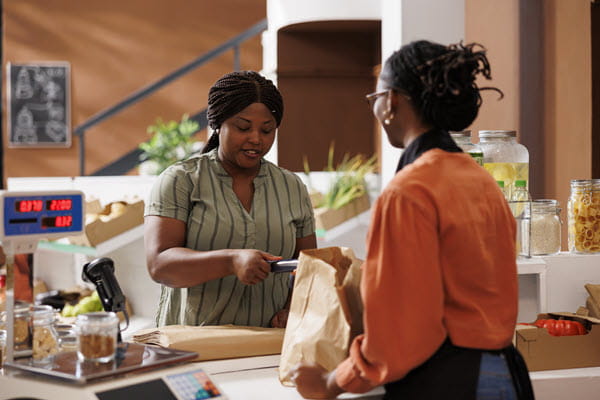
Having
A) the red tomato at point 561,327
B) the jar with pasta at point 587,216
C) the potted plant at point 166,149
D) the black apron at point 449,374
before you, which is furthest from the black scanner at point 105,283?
the potted plant at point 166,149

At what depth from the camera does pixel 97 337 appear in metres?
1.53

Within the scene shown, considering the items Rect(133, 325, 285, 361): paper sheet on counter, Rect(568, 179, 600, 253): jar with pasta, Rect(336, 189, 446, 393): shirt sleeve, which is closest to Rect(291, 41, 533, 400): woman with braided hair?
Rect(336, 189, 446, 393): shirt sleeve

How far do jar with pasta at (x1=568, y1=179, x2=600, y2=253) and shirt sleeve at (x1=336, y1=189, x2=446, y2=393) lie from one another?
51.1 inches

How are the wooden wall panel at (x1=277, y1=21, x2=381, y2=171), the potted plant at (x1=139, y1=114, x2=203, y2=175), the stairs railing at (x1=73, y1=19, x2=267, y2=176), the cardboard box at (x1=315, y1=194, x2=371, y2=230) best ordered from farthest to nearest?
the stairs railing at (x1=73, y1=19, x2=267, y2=176) < the wooden wall panel at (x1=277, y1=21, x2=381, y2=171) < the potted plant at (x1=139, y1=114, x2=203, y2=175) < the cardboard box at (x1=315, y1=194, x2=371, y2=230)

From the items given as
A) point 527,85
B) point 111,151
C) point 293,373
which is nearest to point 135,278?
point 527,85

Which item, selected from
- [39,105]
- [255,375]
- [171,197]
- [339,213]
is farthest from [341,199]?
[39,105]

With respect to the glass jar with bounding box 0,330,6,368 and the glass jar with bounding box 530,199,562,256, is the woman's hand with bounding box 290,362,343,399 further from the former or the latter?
the glass jar with bounding box 530,199,562,256

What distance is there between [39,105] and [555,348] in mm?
7665

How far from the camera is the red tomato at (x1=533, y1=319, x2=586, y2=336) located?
210cm

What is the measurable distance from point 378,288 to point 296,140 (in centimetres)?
483

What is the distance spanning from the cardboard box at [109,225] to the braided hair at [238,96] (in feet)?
5.44

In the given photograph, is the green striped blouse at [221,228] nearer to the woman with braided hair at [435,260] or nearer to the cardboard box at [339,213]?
the woman with braided hair at [435,260]

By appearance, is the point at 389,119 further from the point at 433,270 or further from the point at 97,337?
the point at 97,337

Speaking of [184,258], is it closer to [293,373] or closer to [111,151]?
[293,373]
